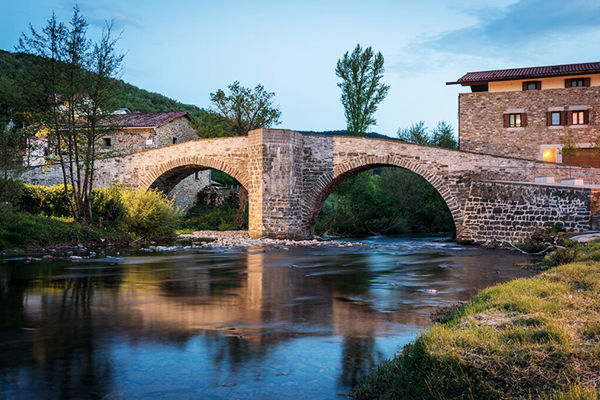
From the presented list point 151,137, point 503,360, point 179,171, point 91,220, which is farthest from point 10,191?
point 503,360

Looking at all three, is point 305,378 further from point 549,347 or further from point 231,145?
point 231,145

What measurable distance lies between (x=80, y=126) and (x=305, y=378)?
1726cm

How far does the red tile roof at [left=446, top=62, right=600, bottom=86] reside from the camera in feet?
92.3

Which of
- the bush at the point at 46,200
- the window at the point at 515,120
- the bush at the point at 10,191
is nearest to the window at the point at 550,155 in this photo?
the window at the point at 515,120

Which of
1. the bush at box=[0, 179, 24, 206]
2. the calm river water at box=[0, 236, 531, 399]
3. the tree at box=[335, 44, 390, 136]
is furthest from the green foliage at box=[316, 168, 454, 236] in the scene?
the calm river water at box=[0, 236, 531, 399]

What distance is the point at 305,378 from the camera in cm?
402

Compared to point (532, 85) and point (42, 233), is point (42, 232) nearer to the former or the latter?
point (42, 233)

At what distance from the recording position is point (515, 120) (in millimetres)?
28953

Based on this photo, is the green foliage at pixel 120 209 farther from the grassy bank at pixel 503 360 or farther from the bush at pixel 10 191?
the grassy bank at pixel 503 360

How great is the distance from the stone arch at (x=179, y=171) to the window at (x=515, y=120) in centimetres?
1504

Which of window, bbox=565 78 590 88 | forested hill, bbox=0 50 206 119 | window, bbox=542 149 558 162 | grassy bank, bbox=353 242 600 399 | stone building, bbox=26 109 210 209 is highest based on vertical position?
forested hill, bbox=0 50 206 119

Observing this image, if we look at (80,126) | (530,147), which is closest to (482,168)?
(530,147)

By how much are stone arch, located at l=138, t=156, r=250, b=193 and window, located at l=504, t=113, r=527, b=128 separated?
49.3 ft

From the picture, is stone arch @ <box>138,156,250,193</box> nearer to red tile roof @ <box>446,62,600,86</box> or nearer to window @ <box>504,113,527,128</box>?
red tile roof @ <box>446,62,600,86</box>
